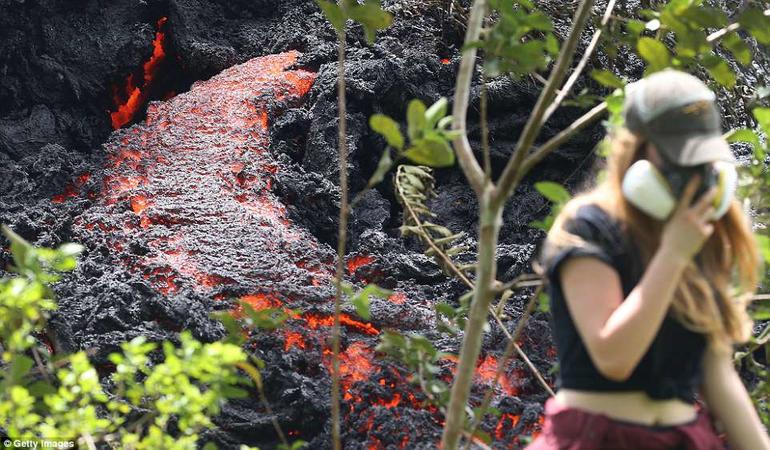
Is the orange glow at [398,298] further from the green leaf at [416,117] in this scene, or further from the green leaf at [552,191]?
the green leaf at [416,117]

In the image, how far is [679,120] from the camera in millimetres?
1311

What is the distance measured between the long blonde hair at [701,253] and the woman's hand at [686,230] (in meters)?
0.08

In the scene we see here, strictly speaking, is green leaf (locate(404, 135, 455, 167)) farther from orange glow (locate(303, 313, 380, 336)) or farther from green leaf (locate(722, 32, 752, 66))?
orange glow (locate(303, 313, 380, 336))

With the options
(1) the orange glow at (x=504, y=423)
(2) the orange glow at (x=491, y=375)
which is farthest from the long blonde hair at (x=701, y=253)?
(2) the orange glow at (x=491, y=375)

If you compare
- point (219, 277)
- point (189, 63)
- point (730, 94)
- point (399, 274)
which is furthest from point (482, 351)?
point (189, 63)

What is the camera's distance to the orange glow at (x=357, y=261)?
336 cm

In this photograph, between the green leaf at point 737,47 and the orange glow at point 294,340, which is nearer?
the green leaf at point 737,47

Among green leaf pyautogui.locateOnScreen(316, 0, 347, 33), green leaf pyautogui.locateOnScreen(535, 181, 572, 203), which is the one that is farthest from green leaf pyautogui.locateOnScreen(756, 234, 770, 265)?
green leaf pyautogui.locateOnScreen(316, 0, 347, 33)

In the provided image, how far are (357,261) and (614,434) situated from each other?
2.13 m

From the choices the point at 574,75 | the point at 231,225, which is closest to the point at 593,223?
the point at 574,75

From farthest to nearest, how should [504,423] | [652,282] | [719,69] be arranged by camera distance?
[504,423] → [719,69] → [652,282]

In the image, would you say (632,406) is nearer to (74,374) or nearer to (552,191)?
(552,191)

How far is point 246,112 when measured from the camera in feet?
13.7

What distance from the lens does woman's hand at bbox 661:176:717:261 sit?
122cm
